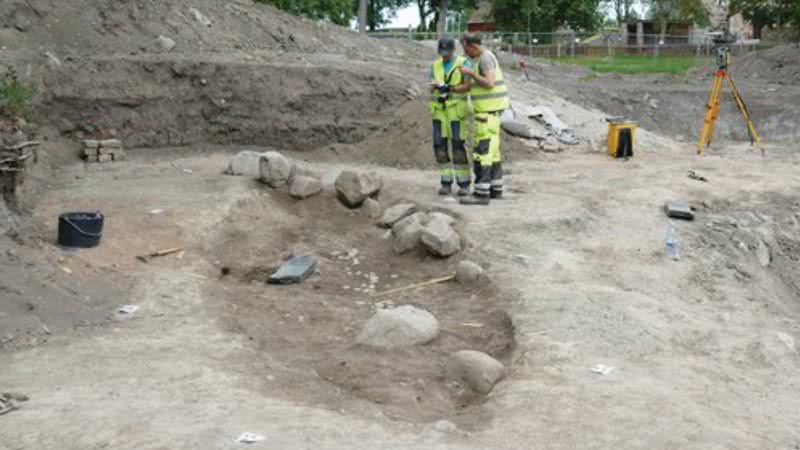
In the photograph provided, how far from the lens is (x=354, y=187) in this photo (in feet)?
40.7

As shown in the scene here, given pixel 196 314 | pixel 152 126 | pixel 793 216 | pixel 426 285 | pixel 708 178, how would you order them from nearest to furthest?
pixel 196 314, pixel 426 285, pixel 793 216, pixel 708 178, pixel 152 126

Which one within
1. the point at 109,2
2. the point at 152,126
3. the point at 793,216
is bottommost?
the point at 793,216

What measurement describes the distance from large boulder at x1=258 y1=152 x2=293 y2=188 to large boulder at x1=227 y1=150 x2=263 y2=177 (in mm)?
238

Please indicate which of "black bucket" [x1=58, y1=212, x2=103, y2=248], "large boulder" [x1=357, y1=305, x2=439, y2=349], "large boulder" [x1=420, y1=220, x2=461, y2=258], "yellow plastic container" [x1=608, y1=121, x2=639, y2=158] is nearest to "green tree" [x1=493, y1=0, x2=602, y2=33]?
"yellow plastic container" [x1=608, y1=121, x2=639, y2=158]

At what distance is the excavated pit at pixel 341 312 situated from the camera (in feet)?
22.7

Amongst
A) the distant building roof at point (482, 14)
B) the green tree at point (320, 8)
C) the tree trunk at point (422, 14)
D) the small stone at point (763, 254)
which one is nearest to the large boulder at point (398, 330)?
the small stone at point (763, 254)

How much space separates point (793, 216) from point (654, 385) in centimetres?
694

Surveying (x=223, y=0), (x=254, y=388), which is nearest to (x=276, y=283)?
(x=254, y=388)

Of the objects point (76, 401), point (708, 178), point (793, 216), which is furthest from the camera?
point (708, 178)

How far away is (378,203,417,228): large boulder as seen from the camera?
11734 millimetres

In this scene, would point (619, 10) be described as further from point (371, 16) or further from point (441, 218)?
point (441, 218)

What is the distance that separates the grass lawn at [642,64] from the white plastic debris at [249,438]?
26719mm

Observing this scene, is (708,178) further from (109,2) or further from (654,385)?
(109,2)

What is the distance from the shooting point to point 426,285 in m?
9.86
